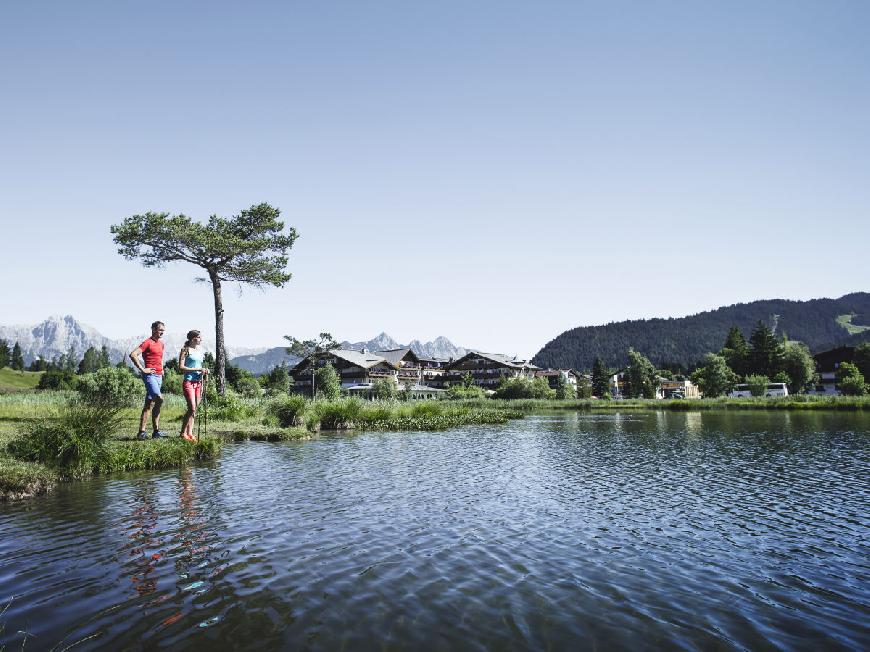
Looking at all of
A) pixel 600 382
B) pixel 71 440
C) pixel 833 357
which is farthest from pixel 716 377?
pixel 71 440

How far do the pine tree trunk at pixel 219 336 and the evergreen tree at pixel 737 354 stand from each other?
108942 mm

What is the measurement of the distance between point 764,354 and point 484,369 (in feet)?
228

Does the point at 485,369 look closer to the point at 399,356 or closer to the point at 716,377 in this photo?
the point at 399,356

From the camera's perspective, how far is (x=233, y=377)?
104562 mm

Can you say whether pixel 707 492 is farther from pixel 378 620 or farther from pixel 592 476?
pixel 378 620

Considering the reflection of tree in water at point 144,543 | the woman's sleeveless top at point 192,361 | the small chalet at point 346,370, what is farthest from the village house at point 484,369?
the reflection of tree in water at point 144,543

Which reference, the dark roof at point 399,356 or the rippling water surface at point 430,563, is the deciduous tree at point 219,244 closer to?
the rippling water surface at point 430,563

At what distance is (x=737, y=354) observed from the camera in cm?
11650

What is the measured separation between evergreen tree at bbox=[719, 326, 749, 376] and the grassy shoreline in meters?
44.7

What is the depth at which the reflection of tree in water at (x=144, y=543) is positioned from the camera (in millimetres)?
7441

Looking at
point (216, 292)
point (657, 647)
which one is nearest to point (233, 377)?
point (216, 292)

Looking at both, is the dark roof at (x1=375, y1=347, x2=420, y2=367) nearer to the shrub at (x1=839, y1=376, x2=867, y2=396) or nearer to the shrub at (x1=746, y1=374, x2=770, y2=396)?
the shrub at (x1=746, y1=374, x2=770, y2=396)

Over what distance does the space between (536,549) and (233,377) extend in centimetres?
10371

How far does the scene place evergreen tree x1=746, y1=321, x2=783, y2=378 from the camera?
108 m
